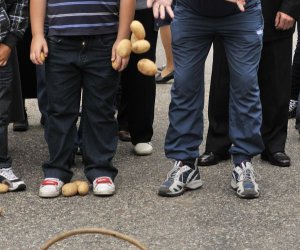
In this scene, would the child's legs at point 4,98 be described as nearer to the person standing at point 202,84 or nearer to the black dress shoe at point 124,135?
the person standing at point 202,84

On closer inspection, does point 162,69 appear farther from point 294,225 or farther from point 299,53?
point 294,225

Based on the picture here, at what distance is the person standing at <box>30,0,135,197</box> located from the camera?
361 centimetres

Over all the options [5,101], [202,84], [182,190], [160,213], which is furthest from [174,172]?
[5,101]

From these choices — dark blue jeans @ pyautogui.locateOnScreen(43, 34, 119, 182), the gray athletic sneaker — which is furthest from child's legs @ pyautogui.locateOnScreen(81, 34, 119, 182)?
the gray athletic sneaker

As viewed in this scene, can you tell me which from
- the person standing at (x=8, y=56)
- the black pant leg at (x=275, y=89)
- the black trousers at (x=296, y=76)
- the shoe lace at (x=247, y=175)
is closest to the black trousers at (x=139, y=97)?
the black pant leg at (x=275, y=89)

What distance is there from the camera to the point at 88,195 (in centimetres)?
378

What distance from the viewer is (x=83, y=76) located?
12.4 ft

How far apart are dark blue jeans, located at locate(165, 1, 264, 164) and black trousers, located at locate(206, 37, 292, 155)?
0.48 m

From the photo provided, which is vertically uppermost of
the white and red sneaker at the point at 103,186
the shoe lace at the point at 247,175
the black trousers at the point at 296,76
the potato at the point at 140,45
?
the potato at the point at 140,45

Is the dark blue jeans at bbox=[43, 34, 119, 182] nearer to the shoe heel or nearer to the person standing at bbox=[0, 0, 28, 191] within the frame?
the person standing at bbox=[0, 0, 28, 191]

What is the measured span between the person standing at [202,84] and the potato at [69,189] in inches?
18.7

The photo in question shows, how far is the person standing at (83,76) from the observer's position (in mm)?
3612

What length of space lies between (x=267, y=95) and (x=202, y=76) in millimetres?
685

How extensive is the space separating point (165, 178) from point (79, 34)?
3.42 ft
